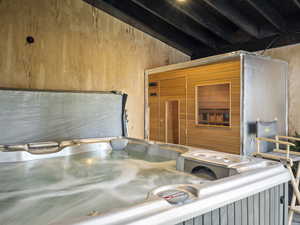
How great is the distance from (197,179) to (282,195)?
52cm

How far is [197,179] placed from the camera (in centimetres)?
169

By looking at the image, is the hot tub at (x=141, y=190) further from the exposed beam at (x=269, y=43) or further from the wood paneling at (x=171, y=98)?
the exposed beam at (x=269, y=43)

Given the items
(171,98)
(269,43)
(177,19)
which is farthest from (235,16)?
(171,98)

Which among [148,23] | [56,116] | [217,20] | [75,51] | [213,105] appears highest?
[148,23]

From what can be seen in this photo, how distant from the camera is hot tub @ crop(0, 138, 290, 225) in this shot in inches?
38.9

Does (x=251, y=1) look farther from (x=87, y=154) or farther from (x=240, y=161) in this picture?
(x=87, y=154)

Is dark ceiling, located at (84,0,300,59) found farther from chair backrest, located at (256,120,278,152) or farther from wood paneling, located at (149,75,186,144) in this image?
chair backrest, located at (256,120,278,152)

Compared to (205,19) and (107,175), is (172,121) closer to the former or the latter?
(205,19)

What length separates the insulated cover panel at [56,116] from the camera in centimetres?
264

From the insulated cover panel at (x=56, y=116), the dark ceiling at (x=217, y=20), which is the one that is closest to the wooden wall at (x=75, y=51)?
the dark ceiling at (x=217, y=20)

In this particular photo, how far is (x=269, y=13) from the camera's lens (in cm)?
315

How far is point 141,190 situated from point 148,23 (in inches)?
134

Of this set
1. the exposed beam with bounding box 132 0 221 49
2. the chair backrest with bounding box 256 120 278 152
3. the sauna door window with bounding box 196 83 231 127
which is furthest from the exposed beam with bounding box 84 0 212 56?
the chair backrest with bounding box 256 120 278 152

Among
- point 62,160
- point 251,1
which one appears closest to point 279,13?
point 251,1
